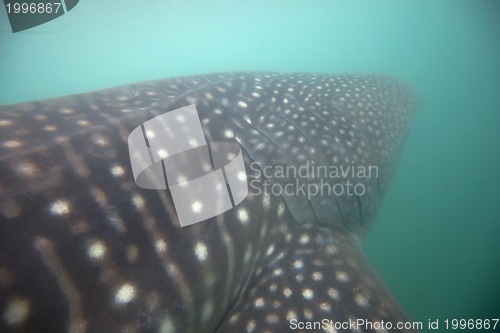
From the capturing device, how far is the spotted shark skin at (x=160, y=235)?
129 centimetres

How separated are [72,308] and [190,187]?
3.26ft

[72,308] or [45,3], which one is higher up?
[45,3]

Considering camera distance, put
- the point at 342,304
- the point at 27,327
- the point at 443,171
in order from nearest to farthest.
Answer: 1. the point at 27,327
2. the point at 342,304
3. the point at 443,171

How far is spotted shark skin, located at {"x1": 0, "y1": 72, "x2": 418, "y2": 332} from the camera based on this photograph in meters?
1.29

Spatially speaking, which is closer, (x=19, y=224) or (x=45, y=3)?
(x=19, y=224)

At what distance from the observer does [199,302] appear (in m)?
1.75

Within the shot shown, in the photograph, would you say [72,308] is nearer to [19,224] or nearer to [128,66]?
[19,224]

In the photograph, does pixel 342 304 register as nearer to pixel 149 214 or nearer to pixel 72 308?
pixel 149 214

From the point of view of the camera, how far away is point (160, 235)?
1706 millimetres

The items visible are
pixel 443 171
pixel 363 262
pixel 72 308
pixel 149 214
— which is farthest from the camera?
pixel 443 171

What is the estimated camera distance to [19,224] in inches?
50.1

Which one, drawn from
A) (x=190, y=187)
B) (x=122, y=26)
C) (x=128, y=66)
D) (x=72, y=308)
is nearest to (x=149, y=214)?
(x=190, y=187)

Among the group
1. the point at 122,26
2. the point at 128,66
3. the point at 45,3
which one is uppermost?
the point at 45,3

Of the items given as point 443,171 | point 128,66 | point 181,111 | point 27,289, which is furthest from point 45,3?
point 128,66
